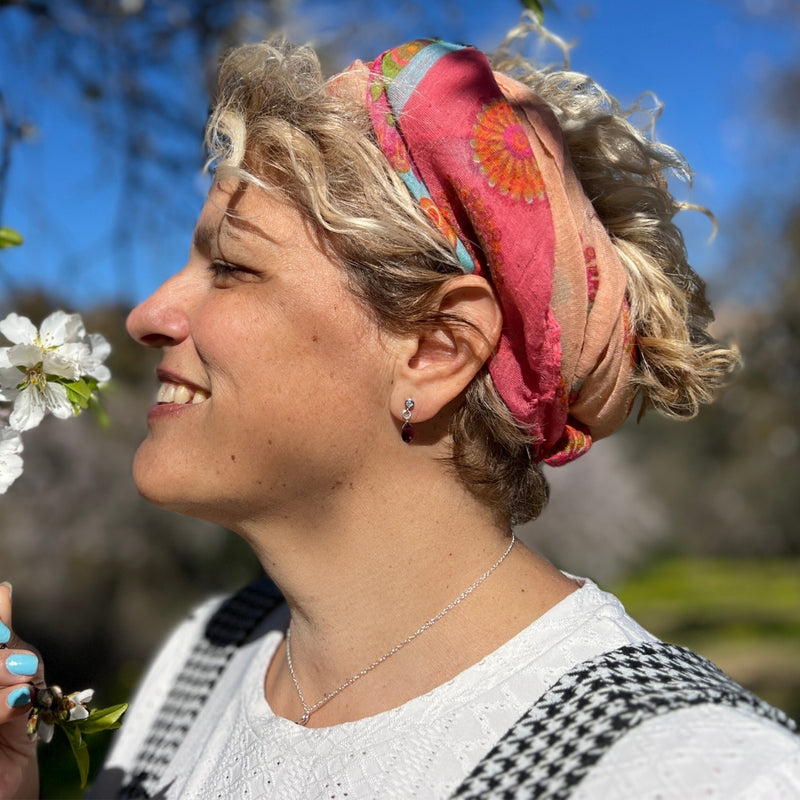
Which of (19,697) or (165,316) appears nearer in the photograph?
(19,697)

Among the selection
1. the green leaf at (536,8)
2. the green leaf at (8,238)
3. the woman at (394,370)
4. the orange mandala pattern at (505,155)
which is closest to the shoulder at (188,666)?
the woman at (394,370)

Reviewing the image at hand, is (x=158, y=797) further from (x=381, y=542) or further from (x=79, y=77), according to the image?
(x=79, y=77)

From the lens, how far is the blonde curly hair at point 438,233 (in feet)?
5.78

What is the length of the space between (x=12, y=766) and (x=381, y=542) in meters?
0.93

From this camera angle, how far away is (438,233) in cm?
176

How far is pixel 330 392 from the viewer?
5.80 feet

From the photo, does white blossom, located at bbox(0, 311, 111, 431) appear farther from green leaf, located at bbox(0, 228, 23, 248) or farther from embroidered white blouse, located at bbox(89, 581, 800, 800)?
embroidered white blouse, located at bbox(89, 581, 800, 800)

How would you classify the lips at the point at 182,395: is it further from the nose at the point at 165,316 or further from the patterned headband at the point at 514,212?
the patterned headband at the point at 514,212

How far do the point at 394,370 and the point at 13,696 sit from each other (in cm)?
95

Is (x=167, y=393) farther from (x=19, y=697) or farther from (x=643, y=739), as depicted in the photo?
(x=643, y=739)

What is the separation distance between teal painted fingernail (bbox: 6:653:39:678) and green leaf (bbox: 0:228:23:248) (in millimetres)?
789

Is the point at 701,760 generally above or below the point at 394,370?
below

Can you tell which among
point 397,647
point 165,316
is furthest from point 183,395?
point 397,647

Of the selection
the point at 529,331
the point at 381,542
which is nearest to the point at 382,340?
the point at 529,331
